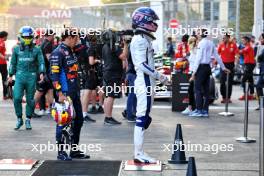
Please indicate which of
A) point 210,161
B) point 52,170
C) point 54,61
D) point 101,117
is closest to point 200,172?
point 210,161

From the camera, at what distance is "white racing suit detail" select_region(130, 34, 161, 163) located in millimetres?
8773

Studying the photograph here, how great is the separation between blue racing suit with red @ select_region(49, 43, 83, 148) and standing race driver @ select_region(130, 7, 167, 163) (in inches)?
35.5

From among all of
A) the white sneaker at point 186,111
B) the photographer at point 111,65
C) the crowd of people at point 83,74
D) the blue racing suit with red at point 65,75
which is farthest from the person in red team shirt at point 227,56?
the blue racing suit with red at point 65,75

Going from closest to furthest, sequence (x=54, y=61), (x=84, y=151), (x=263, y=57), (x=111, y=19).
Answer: (x=54, y=61), (x=84, y=151), (x=263, y=57), (x=111, y=19)

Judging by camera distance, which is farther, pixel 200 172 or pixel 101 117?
pixel 101 117

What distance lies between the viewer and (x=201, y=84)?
1445cm

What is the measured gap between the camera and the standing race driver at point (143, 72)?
8.80m

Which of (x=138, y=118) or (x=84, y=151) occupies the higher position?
(x=138, y=118)

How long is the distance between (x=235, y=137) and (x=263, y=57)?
4348mm

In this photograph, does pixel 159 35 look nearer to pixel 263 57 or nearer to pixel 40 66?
pixel 263 57

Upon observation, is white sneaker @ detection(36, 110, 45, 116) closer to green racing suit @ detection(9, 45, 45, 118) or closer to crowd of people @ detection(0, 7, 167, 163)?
Answer: crowd of people @ detection(0, 7, 167, 163)

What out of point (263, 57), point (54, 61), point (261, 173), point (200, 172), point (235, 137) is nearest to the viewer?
point (261, 173)

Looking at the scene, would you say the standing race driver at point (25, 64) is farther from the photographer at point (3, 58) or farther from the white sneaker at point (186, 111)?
the photographer at point (3, 58)

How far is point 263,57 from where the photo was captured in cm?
1555
